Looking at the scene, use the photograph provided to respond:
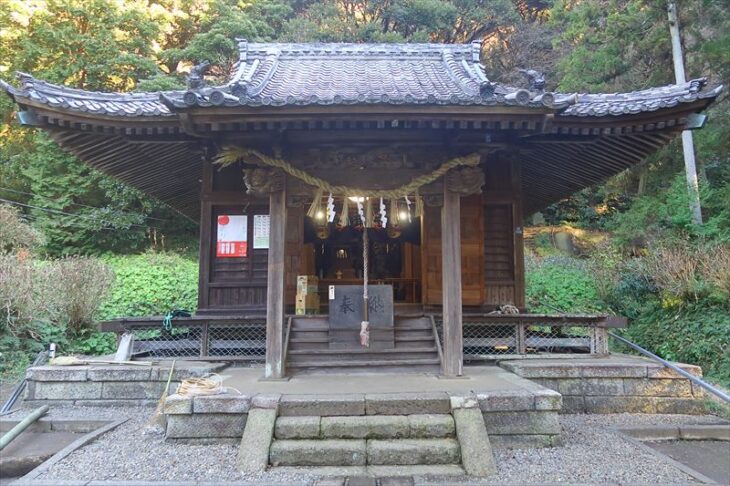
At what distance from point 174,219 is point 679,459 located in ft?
68.0

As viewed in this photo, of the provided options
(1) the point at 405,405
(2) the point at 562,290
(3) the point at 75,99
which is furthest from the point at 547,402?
(2) the point at 562,290

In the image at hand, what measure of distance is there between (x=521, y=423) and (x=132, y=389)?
5225 mm

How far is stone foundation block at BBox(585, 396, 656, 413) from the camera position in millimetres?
5965

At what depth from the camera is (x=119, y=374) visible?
622cm

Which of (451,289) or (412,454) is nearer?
(412,454)

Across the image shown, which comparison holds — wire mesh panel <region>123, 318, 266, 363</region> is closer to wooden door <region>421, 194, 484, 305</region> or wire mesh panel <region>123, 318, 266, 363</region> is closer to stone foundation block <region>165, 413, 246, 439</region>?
stone foundation block <region>165, 413, 246, 439</region>

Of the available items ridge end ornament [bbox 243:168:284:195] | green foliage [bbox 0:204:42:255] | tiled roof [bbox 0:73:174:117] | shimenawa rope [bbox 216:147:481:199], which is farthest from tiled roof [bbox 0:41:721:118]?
green foliage [bbox 0:204:42:255]

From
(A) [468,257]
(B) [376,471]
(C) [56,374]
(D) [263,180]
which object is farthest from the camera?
(A) [468,257]

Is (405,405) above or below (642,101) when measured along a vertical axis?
below

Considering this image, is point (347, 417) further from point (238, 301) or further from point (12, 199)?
point (12, 199)

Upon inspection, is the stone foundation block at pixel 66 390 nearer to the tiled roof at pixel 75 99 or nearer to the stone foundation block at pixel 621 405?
the tiled roof at pixel 75 99

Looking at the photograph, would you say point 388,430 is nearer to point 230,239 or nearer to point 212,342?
point 212,342

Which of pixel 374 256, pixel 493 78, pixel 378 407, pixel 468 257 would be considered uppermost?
pixel 493 78

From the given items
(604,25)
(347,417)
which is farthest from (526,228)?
(347,417)
